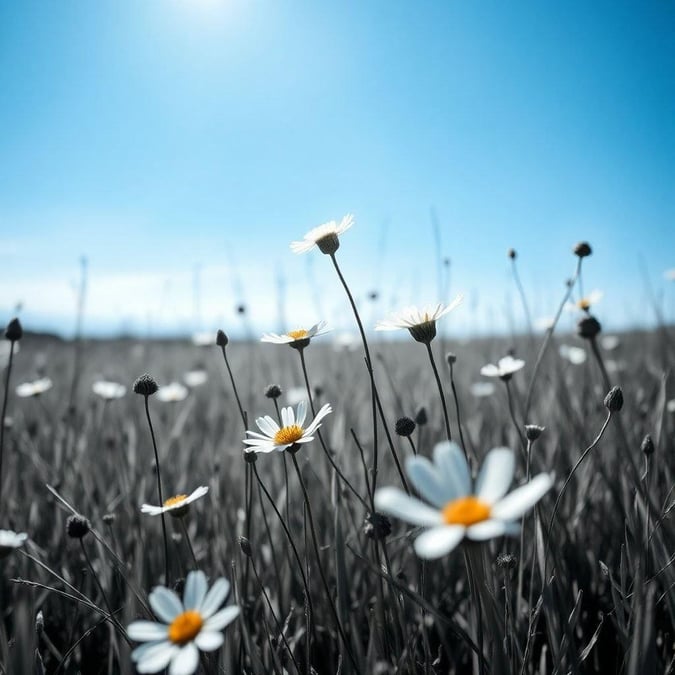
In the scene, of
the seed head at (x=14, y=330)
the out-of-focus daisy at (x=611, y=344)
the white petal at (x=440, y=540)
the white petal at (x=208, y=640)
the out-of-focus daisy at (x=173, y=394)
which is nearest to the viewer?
the white petal at (x=440, y=540)

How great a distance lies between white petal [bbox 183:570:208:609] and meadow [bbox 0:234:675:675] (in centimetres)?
4

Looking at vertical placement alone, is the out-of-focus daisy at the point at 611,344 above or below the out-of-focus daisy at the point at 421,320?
below

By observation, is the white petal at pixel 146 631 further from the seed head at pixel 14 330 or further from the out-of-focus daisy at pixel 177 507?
the seed head at pixel 14 330

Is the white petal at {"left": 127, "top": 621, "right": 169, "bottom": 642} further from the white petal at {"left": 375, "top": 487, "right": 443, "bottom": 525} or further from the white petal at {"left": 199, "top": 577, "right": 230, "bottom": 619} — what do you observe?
the white petal at {"left": 375, "top": 487, "right": 443, "bottom": 525}

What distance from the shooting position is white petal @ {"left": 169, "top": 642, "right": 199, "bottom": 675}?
0.48m

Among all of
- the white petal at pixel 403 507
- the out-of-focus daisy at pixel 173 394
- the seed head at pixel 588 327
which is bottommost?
the out-of-focus daisy at pixel 173 394

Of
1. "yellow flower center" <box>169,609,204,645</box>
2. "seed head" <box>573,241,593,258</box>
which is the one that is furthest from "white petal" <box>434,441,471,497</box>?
"seed head" <box>573,241,593,258</box>

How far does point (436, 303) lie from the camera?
2.64ft

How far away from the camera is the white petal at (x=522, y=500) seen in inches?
15.8

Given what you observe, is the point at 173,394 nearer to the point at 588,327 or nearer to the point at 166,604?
the point at 166,604

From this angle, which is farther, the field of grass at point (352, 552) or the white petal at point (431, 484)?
the field of grass at point (352, 552)

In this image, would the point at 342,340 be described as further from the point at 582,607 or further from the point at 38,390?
the point at 582,607

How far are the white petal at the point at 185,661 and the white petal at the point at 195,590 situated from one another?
6cm

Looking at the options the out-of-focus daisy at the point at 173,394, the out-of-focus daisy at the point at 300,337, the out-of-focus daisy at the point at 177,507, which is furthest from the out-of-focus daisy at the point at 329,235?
the out-of-focus daisy at the point at 173,394
